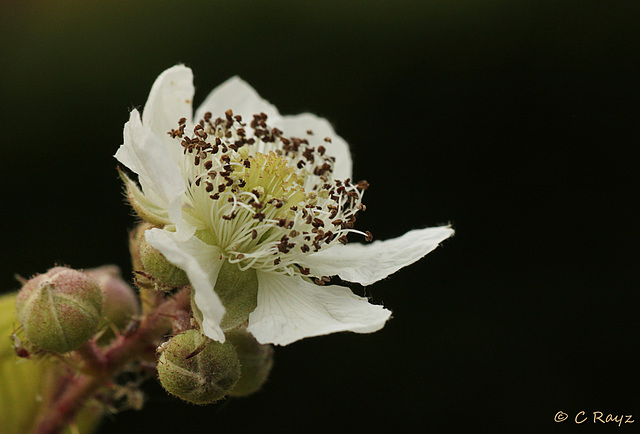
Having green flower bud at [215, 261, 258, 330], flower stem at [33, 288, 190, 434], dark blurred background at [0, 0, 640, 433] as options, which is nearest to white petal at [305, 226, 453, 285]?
green flower bud at [215, 261, 258, 330]

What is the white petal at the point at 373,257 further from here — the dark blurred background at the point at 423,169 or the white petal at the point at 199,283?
the dark blurred background at the point at 423,169

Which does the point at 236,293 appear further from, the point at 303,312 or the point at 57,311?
the point at 57,311

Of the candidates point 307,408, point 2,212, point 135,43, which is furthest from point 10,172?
point 307,408

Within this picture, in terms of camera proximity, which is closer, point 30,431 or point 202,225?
point 202,225

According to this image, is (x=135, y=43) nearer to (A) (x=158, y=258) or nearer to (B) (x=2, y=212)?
(B) (x=2, y=212)

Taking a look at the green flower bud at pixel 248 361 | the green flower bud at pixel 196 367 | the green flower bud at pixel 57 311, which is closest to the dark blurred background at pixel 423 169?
the green flower bud at pixel 248 361

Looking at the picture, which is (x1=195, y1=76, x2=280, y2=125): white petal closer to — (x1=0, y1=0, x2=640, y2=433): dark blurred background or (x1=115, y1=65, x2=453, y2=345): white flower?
(x1=115, y1=65, x2=453, y2=345): white flower
